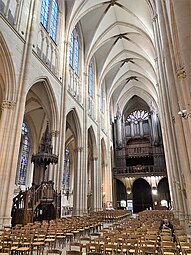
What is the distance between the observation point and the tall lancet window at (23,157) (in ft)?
61.7

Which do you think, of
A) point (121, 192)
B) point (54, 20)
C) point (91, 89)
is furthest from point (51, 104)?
point (121, 192)

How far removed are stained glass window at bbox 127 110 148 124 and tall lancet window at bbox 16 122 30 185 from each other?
21.0m

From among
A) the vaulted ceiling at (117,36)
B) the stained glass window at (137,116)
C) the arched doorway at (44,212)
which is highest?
the vaulted ceiling at (117,36)

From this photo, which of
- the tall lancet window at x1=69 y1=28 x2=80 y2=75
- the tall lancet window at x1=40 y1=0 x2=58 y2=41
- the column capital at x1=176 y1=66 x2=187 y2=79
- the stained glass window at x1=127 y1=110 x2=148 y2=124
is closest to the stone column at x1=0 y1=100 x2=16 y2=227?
the column capital at x1=176 y1=66 x2=187 y2=79

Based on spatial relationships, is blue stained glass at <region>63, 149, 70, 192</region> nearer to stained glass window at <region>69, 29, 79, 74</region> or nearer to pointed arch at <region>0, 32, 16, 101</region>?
stained glass window at <region>69, 29, 79, 74</region>

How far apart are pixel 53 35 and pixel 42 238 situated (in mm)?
14296

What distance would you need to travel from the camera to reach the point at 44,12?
14469 millimetres

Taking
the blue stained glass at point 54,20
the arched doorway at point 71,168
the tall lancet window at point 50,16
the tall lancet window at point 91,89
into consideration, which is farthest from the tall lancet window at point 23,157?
the tall lancet window at point 50,16

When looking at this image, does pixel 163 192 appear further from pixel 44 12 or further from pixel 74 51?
pixel 44 12

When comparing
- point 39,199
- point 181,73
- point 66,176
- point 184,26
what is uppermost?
point 181,73

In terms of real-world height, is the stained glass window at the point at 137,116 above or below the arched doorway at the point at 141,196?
above

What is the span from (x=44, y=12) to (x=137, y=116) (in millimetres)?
26320

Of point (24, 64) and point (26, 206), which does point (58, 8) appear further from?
point (26, 206)

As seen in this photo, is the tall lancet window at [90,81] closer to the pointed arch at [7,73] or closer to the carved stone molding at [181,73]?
the pointed arch at [7,73]
